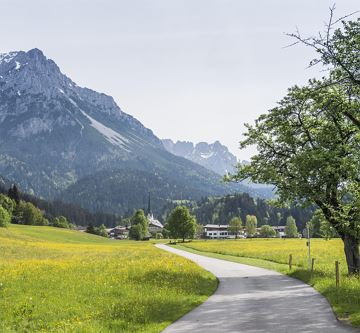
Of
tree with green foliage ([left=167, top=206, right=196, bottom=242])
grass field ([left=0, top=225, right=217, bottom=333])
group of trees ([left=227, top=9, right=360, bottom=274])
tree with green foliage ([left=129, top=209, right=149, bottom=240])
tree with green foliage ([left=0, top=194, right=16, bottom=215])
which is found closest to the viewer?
grass field ([left=0, top=225, right=217, bottom=333])

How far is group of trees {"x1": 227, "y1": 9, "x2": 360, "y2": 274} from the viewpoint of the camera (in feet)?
89.0

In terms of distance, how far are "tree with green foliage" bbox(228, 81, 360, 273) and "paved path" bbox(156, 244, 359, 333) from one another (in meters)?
5.77

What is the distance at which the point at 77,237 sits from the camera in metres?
131

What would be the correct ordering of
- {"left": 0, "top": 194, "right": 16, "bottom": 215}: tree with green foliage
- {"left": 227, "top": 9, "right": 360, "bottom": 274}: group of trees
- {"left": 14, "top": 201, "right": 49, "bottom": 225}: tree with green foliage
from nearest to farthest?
{"left": 227, "top": 9, "right": 360, "bottom": 274}: group of trees, {"left": 0, "top": 194, "right": 16, "bottom": 215}: tree with green foliage, {"left": 14, "top": 201, "right": 49, "bottom": 225}: tree with green foliage

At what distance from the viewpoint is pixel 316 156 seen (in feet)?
93.1

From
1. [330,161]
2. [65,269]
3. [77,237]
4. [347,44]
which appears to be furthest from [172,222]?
[347,44]

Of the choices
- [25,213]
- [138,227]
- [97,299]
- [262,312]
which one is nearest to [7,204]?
[25,213]

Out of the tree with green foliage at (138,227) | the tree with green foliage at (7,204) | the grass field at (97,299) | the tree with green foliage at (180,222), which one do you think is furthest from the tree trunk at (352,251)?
the tree with green foliage at (138,227)

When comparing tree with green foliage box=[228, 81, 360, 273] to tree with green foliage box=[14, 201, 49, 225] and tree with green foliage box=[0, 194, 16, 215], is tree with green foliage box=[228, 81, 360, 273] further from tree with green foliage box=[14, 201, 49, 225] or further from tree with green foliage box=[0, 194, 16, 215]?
tree with green foliage box=[14, 201, 49, 225]

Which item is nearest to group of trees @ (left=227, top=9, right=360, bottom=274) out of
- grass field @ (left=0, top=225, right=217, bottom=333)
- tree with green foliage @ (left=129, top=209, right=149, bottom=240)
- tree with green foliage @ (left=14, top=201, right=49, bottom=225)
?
grass field @ (left=0, top=225, right=217, bottom=333)

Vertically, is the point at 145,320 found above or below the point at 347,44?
below

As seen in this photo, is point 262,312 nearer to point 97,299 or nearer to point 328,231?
point 97,299

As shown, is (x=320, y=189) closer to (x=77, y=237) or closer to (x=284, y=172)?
(x=284, y=172)

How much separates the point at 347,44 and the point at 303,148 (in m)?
13.1
